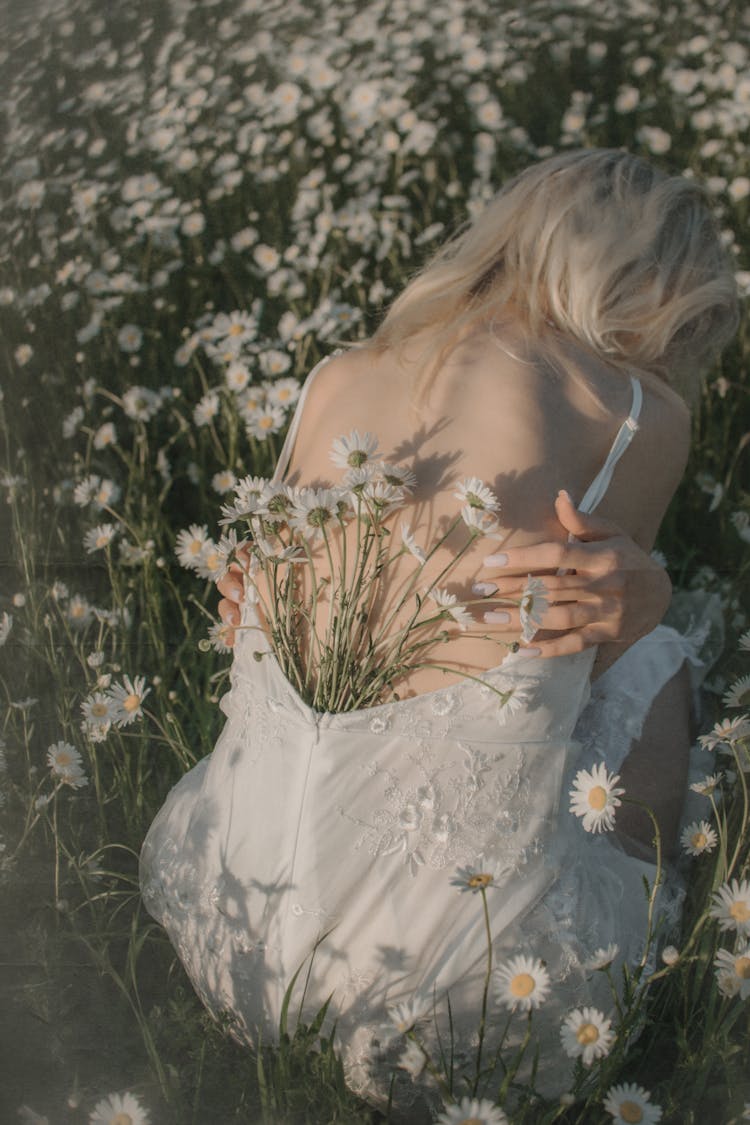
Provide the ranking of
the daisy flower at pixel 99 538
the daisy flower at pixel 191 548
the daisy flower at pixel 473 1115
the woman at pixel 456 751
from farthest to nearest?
the daisy flower at pixel 99 538, the daisy flower at pixel 191 548, the woman at pixel 456 751, the daisy flower at pixel 473 1115

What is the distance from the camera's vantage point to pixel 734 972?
1159mm

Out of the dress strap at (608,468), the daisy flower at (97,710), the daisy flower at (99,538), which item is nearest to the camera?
the dress strap at (608,468)

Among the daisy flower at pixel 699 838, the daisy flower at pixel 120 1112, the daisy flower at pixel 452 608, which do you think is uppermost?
the daisy flower at pixel 452 608

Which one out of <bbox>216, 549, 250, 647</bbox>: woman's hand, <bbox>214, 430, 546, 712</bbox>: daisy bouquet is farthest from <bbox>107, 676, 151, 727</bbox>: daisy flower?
<bbox>214, 430, 546, 712</bbox>: daisy bouquet

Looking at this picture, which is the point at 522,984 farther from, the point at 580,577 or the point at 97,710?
the point at 97,710

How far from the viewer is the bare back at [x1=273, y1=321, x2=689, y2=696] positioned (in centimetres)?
123

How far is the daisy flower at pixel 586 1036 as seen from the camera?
1.04m

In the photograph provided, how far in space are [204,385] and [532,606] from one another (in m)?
1.29

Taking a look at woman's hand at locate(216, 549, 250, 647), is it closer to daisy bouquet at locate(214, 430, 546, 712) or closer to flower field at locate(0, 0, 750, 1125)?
flower field at locate(0, 0, 750, 1125)

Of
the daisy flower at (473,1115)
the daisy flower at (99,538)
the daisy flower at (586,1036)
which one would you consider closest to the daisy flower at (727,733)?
the daisy flower at (586,1036)

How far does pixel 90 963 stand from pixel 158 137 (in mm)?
1985

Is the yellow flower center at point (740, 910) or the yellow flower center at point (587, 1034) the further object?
the yellow flower center at point (740, 910)

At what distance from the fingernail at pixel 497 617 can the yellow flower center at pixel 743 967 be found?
1.39ft

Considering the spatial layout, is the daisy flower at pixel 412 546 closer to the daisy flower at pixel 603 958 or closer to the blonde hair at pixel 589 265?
the blonde hair at pixel 589 265
